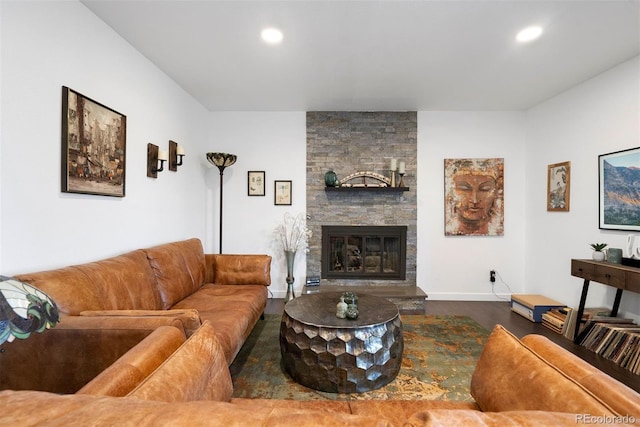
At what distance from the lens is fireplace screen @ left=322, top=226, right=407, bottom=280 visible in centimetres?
395

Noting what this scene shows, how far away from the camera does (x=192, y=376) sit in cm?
85

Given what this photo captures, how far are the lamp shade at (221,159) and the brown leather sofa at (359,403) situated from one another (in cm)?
287

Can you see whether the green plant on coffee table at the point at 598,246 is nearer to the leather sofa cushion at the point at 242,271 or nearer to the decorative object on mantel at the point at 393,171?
the decorative object on mantel at the point at 393,171

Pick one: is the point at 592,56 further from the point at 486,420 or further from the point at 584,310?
the point at 486,420

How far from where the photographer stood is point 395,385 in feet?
6.41

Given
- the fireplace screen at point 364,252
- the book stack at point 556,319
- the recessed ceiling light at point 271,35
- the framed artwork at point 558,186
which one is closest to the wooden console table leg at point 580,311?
the book stack at point 556,319

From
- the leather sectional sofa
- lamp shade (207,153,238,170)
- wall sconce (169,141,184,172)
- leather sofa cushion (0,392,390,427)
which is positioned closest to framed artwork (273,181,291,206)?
lamp shade (207,153,238,170)

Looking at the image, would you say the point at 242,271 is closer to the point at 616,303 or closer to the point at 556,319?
the point at 556,319

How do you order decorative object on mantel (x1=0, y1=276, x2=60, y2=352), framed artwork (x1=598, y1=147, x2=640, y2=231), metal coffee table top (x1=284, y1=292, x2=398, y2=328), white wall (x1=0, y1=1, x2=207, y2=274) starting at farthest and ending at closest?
framed artwork (x1=598, y1=147, x2=640, y2=231) → metal coffee table top (x1=284, y1=292, x2=398, y2=328) → white wall (x1=0, y1=1, x2=207, y2=274) → decorative object on mantel (x1=0, y1=276, x2=60, y2=352)

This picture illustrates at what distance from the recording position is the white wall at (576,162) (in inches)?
103

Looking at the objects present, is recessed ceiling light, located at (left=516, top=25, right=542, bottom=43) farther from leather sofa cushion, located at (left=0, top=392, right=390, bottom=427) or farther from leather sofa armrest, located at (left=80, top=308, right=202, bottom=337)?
leather sofa armrest, located at (left=80, top=308, right=202, bottom=337)

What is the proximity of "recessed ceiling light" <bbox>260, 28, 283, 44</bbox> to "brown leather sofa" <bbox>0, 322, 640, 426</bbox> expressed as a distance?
2150mm

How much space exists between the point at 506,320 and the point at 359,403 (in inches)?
115

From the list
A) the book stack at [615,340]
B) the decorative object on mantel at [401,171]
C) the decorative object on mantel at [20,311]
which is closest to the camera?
the decorative object on mantel at [20,311]
